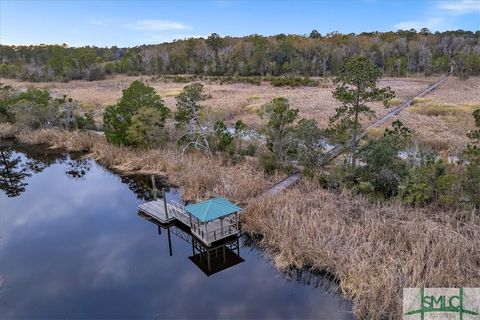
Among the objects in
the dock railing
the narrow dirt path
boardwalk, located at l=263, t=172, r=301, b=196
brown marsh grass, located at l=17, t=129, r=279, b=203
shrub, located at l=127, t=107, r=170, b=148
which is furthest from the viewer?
shrub, located at l=127, t=107, r=170, b=148

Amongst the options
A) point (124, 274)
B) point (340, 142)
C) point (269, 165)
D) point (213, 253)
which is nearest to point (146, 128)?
point (269, 165)

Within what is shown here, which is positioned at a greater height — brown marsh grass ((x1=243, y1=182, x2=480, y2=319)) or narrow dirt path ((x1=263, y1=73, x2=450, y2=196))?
narrow dirt path ((x1=263, y1=73, x2=450, y2=196))

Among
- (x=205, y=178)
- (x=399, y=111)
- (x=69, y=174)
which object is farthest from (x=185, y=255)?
(x=399, y=111)

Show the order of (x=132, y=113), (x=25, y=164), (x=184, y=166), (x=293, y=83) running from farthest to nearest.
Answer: (x=293, y=83) → (x=25, y=164) → (x=132, y=113) → (x=184, y=166)

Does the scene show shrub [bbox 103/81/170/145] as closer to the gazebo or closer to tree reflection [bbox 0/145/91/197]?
tree reflection [bbox 0/145/91/197]

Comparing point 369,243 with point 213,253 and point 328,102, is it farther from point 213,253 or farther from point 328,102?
point 328,102
